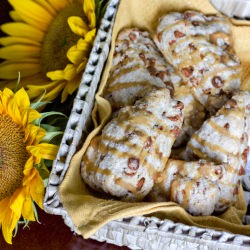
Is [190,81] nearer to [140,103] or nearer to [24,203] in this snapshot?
[140,103]

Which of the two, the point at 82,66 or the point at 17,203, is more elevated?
the point at 82,66

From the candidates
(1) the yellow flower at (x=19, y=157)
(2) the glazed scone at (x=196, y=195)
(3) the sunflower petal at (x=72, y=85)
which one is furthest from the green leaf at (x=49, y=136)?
(2) the glazed scone at (x=196, y=195)

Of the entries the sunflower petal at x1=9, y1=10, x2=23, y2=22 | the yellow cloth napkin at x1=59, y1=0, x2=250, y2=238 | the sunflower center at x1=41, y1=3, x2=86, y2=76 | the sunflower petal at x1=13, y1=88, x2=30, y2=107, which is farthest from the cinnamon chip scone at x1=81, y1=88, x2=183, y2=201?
the sunflower petal at x1=9, y1=10, x2=23, y2=22

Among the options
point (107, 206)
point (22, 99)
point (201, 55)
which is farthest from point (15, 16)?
point (107, 206)

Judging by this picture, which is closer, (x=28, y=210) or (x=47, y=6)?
(x=28, y=210)

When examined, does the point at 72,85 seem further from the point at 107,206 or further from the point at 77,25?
the point at 107,206

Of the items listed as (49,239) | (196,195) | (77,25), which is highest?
(77,25)
